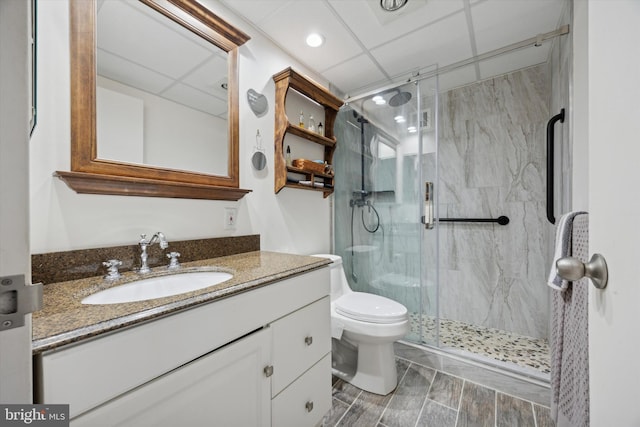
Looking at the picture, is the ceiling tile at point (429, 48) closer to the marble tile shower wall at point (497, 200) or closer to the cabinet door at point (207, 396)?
the marble tile shower wall at point (497, 200)

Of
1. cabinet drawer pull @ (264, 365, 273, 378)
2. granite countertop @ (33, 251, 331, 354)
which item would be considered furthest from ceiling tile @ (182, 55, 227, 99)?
cabinet drawer pull @ (264, 365, 273, 378)

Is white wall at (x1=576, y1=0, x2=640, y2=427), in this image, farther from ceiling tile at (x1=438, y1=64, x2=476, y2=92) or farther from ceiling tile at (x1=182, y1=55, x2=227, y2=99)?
ceiling tile at (x1=438, y1=64, x2=476, y2=92)

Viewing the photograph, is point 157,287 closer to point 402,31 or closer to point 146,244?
point 146,244

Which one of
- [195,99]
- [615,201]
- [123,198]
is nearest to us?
[615,201]

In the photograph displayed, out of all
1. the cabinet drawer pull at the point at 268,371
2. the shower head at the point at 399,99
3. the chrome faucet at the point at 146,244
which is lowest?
the cabinet drawer pull at the point at 268,371

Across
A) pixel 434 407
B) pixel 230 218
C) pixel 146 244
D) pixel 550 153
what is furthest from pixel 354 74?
pixel 434 407

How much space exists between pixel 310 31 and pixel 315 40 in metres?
0.08

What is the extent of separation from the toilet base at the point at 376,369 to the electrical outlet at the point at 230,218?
1115 millimetres

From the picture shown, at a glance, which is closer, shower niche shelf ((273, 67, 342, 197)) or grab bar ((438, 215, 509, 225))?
shower niche shelf ((273, 67, 342, 197))

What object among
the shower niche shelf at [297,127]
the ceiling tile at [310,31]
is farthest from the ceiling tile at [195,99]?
the ceiling tile at [310,31]

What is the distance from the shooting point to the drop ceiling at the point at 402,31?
4.70 ft

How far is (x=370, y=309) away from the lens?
Result: 62.9 inches

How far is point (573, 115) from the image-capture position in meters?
1.28

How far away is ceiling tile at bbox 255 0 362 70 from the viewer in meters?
1.46
